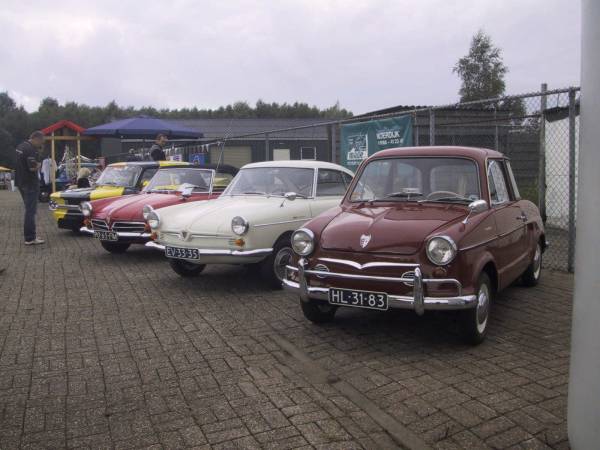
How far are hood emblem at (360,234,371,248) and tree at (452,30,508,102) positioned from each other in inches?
1159

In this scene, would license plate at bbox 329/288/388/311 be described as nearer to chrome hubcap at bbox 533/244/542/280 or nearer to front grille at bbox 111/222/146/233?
chrome hubcap at bbox 533/244/542/280

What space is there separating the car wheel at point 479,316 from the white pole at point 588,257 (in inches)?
69.7

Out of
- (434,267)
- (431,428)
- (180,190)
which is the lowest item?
(431,428)

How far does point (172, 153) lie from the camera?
22.7m

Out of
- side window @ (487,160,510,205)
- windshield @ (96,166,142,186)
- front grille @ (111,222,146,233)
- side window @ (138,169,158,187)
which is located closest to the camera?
side window @ (487,160,510,205)

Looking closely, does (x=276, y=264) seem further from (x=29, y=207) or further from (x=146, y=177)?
(x=29, y=207)

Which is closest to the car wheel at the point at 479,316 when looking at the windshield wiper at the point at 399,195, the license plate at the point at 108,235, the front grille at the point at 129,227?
the windshield wiper at the point at 399,195

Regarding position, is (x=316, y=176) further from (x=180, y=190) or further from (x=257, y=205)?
(x=180, y=190)

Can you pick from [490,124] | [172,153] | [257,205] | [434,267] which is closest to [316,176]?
[257,205]

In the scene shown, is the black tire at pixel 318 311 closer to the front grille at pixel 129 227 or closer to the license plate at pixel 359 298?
the license plate at pixel 359 298

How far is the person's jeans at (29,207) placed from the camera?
432 inches

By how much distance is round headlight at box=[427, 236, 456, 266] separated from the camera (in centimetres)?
450

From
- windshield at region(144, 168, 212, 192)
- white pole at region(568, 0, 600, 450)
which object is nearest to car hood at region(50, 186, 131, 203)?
windshield at region(144, 168, 212, 192)

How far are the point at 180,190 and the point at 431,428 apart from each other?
695 centimetres
